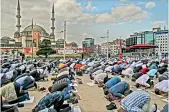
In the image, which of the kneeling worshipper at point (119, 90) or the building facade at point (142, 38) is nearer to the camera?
the kneeling worshipper at point (119, 90)

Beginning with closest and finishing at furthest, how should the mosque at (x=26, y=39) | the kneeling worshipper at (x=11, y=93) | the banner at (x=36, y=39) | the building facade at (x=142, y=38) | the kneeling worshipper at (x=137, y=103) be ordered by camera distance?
1. the kneeling worshipper at (x=137, y=103)
2. the kneeling worshipper at (x=11, y=93)
3. the building facade at (x=142, y=38)
4. the banner at (x=36, y=39)
5. the mosque at (x=26, y=39)

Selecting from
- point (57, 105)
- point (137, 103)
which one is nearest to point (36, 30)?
point (57, 105)

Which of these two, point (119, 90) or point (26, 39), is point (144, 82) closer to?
point (119, 90)

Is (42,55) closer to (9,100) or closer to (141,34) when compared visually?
(141,34)

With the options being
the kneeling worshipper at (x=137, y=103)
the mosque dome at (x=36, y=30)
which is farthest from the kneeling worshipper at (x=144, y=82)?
the mosque dome at (x=36, y=30)

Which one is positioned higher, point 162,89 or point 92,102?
point 162,89

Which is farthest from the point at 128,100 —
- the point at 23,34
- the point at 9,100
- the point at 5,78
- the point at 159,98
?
the point at 23,34

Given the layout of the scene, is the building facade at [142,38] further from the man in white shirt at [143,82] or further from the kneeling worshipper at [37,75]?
the man in white shirt at [143,82]

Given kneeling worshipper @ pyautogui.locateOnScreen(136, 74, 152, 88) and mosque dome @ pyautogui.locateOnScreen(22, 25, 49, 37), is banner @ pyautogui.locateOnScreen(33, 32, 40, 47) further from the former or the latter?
kneeling worshipper @ pyautogui.locateOnScreen(136, 74, 152, 88)

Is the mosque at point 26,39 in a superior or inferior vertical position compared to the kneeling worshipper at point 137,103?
superior

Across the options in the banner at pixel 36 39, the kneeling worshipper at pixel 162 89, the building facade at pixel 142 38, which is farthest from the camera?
the banner at pixel 36 39

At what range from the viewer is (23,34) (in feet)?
262

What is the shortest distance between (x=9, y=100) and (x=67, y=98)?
1751 mm

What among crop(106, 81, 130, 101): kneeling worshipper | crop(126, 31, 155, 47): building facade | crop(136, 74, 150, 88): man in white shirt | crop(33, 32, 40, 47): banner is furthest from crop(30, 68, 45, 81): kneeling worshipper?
crop(33, 32, 40, 47): banner
